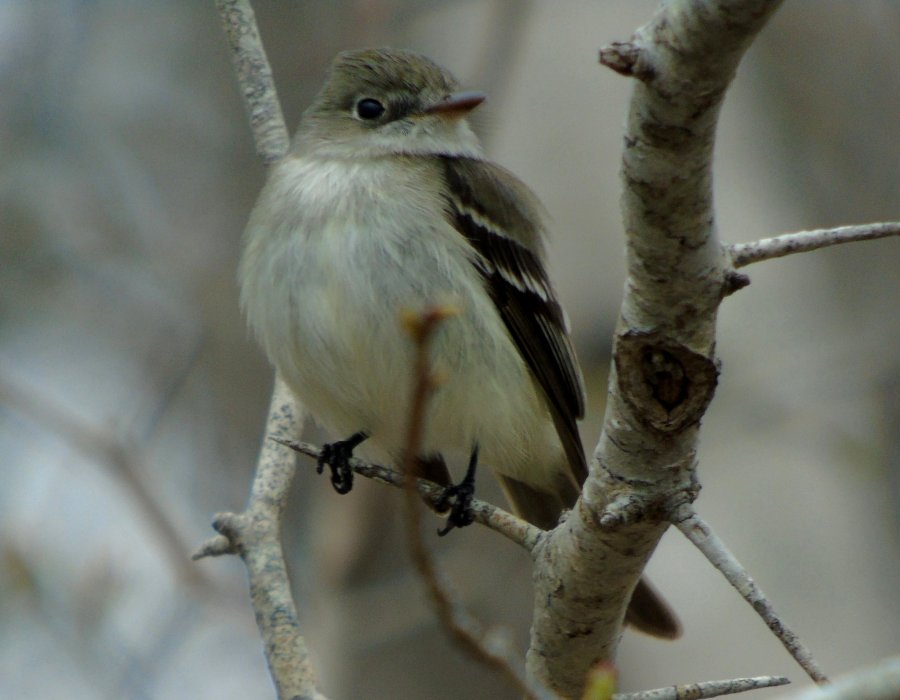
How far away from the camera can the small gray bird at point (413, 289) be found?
3.43 metres

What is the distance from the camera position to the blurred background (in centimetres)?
520

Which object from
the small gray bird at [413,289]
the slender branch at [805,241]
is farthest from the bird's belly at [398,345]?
the slender branch at [805,241]

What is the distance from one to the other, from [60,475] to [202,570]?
145 cm

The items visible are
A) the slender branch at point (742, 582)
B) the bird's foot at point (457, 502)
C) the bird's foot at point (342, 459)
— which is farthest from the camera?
the bird's foot at point (342, 459)

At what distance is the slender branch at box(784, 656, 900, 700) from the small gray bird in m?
2.07

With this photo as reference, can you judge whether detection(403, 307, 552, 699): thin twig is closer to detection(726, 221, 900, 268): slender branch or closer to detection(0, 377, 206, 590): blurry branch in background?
detection(726, 221, 900, 268): slender branch

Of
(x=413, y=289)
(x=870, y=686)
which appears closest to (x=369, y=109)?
(x=413, y=289)

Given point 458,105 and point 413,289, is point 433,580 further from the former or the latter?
point 458,105

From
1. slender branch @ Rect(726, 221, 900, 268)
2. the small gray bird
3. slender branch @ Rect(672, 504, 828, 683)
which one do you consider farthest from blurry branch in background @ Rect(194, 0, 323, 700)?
slender branch @ Rect(726, 221, 900, 268)

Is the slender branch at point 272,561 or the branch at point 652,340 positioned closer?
the branch at point 652,340

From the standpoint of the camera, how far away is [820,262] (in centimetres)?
661

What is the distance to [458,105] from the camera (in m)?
3.90

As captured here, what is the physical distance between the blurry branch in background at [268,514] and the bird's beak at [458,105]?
52 centimetres

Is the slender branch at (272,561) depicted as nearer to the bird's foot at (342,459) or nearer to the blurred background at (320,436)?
the bird's foot at (342,459)
